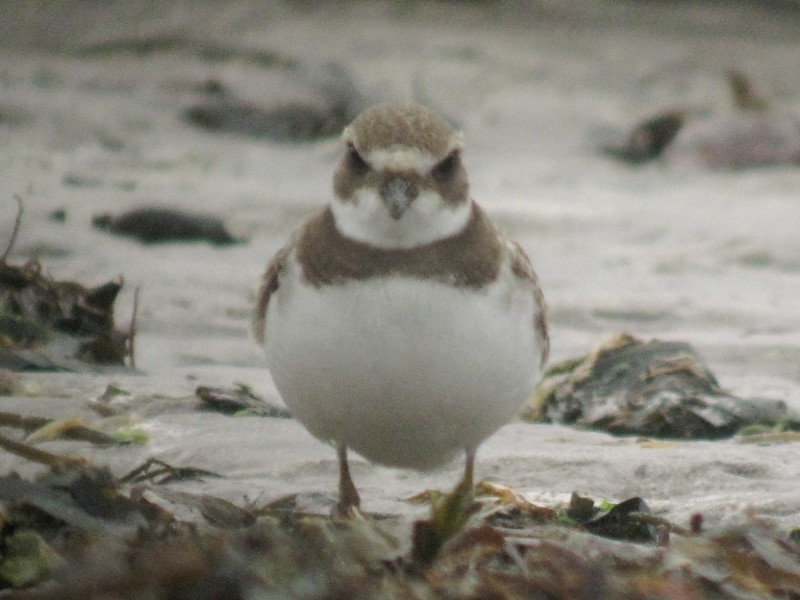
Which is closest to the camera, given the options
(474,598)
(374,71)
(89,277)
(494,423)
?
(474,598)

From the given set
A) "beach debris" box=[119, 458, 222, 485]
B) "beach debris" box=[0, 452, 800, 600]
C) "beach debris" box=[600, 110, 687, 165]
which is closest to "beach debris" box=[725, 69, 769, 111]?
"beach debris" box=[600, 110, 687, 165]

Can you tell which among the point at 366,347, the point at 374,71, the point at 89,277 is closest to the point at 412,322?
the point at 366,347

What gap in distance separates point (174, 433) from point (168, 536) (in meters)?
1.54

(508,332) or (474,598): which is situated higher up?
(508,332)

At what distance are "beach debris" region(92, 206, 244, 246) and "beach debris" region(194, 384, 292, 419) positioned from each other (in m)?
2.99

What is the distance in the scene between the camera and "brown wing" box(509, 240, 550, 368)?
460 cm

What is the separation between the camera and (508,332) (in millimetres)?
4344

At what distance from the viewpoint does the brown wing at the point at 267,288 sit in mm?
4645

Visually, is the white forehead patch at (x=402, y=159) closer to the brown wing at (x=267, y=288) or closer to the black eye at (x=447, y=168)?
the black eye at (x=447, y=168)

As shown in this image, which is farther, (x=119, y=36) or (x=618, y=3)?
(x=618, y=3)

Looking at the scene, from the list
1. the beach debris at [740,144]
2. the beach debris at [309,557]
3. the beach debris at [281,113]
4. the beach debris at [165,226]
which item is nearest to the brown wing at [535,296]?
the beach debris at [309,557]

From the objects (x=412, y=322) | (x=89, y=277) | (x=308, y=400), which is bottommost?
(x=89, y=277)

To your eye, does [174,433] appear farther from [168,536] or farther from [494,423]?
[168,536]

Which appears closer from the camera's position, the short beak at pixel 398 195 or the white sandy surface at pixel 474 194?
the short beak at pixel 398 195
